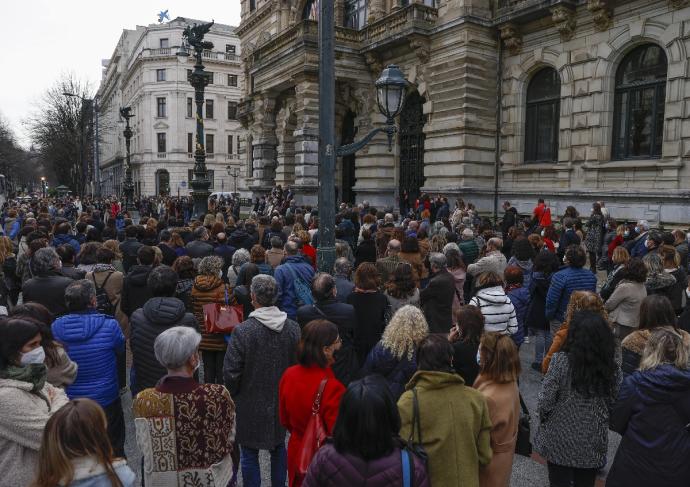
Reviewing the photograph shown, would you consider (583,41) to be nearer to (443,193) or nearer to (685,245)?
(443,193)

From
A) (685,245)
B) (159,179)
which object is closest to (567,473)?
(685,245)

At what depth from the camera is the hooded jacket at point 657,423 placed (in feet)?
10.5

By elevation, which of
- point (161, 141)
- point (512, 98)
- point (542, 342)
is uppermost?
point (161, 141)

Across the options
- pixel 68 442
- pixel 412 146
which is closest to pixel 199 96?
pixel 412 146

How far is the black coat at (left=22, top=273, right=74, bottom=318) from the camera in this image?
5562 mm

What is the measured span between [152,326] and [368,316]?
206 centimetres

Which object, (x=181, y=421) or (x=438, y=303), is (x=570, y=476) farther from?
(x=181, y=421)

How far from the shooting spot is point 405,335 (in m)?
3.92

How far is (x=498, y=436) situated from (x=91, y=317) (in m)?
3.16

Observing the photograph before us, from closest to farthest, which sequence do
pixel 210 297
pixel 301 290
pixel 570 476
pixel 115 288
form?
pixel 570 476
pixel 210 297
pixel 115 288
pixel 301 290

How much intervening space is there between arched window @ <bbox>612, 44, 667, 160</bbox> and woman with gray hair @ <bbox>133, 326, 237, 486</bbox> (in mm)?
16053

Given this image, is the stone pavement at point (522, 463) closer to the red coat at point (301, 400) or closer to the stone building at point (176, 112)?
the red coat at point (301, 400)

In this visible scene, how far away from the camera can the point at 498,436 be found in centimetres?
336

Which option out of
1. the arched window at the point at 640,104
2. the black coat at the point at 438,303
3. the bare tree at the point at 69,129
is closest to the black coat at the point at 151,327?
the black coat at the point at 438,303
